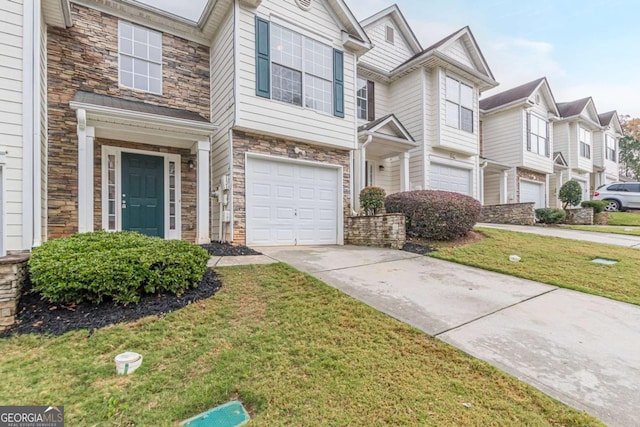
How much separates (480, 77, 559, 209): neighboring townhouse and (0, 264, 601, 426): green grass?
13995 millimetres

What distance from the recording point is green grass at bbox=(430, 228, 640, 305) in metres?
4.73

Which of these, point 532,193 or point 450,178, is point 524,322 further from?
point 532,193

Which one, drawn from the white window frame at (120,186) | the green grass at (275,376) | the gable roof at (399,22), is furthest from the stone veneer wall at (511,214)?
the white window frame at (120,186)

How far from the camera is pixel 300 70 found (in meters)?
8.05

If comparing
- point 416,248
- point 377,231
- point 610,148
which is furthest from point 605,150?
point 377,231

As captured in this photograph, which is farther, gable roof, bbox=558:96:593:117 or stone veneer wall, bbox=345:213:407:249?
gable roof, bbox=558:96:593:117

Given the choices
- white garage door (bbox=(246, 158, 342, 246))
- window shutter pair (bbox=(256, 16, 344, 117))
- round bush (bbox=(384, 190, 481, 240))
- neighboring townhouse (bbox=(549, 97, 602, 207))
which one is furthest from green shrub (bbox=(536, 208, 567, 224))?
window shutter pair (bbox=(256, 16, 344, 117))

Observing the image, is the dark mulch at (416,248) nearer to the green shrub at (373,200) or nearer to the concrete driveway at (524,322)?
the concrete driveway at (524,322)

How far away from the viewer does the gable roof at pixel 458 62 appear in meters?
10.6

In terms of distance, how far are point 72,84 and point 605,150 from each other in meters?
29.8

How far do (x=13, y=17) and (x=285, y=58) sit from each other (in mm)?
5101

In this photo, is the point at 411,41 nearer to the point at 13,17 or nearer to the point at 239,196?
the point at 239,196

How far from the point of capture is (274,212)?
7.82 m

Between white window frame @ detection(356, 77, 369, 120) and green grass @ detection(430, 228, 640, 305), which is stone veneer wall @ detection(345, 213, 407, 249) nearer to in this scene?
green grass @ detection(430, 228, 640, 305)
